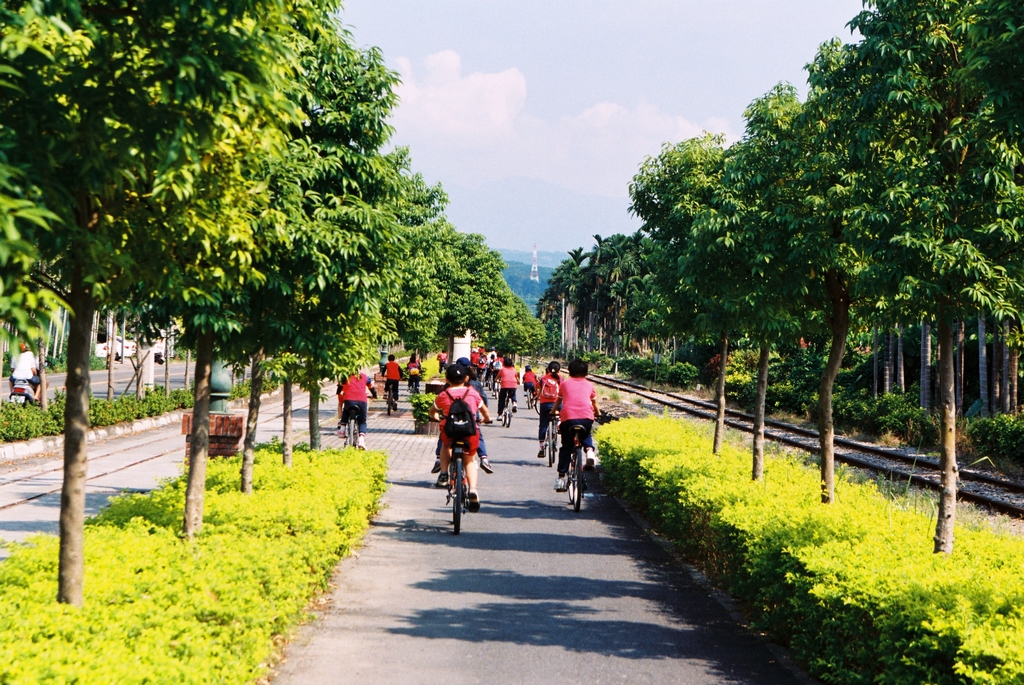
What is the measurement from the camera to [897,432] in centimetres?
2742

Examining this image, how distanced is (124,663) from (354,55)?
22.6 ft

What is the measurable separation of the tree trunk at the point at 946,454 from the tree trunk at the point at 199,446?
17.9 feet

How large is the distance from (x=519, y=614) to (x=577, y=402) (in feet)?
18.0

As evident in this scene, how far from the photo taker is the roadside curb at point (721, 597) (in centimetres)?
674

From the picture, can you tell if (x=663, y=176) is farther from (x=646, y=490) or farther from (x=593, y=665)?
(x=593, y=665)

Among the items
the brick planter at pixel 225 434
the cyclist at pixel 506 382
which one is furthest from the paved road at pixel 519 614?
the cyclist at pixel 506 382

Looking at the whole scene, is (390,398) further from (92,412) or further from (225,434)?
Answer: (225,434)

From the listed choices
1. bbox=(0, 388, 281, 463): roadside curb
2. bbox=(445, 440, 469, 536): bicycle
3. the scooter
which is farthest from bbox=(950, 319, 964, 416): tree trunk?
the scooter

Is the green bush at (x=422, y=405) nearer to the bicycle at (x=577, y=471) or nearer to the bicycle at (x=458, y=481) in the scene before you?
the bicycle at (x=577, y=471)

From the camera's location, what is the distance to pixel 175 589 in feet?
18.2

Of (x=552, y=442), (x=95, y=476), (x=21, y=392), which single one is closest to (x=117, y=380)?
(x=21, y=392)

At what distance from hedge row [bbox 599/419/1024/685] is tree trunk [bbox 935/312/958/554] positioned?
17 centimetres

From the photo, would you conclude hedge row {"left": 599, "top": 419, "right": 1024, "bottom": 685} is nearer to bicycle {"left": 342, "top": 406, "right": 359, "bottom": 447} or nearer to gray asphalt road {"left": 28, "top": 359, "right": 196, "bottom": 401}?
bicycle {"left": 342, "top": 406, "right": 359, "bottom": 447}

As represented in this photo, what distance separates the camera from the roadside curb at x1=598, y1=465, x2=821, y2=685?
6742 millimetres
